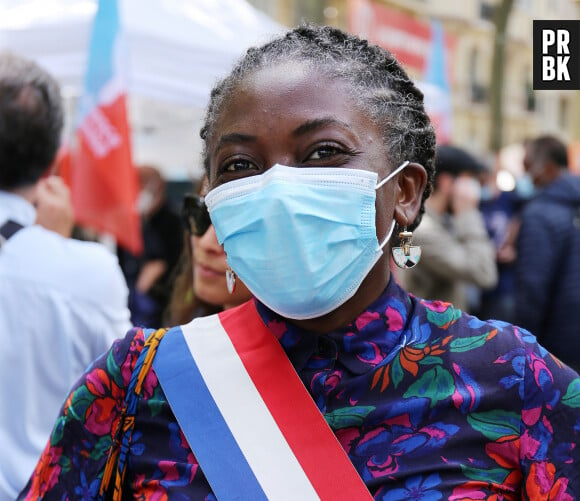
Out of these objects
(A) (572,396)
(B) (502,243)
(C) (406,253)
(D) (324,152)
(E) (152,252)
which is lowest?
(B) (502,243)

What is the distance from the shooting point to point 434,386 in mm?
1647

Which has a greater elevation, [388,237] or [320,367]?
[388,237]

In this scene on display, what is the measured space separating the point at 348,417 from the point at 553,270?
9.96 ft

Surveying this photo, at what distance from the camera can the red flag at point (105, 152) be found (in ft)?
14.7

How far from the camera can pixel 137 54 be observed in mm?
5090

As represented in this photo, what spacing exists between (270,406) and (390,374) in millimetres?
245

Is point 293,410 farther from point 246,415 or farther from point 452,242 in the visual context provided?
point 452,242

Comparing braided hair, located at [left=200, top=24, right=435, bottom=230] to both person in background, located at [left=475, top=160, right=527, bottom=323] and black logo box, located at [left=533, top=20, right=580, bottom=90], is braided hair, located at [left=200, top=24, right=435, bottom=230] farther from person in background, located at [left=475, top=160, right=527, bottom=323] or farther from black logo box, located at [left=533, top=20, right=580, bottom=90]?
person in background, located at [left=475, top=160, right=527, bottom=323]

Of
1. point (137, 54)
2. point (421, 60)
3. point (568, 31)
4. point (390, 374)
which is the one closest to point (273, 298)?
point (390, 374)

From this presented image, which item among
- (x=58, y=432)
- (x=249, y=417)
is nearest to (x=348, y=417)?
(x=249, y=417)

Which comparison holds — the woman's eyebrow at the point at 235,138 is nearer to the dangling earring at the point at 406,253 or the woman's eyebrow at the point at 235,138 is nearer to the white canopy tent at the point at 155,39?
the dangling earring at the point at 406,253

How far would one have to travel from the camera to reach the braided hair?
1.73 metres

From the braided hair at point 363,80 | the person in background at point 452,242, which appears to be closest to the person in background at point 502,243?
the person in background at point 452,242

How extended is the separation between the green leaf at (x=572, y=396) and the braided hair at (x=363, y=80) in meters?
0.47
